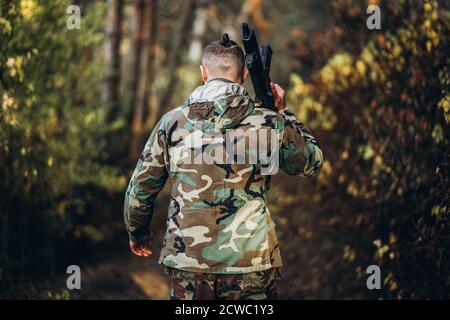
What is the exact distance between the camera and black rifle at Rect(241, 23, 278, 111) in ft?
10.7

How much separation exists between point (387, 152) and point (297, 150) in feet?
8.13

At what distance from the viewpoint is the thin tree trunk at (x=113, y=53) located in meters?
8.53

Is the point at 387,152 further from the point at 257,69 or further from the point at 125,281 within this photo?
the point at 125,281

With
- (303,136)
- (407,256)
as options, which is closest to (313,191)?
(407,256)

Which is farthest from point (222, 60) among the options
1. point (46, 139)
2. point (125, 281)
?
point (125, 281)

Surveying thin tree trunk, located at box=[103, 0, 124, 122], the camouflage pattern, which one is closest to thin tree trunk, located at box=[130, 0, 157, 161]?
thin tree trunk, located at box=[103, 0, 124, 122]

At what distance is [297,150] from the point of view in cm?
327

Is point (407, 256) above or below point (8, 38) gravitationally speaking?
below

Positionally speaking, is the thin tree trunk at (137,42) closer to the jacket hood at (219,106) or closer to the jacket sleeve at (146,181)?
the jacket sleeve at (146,181)

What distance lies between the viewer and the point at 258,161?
3230 mm
